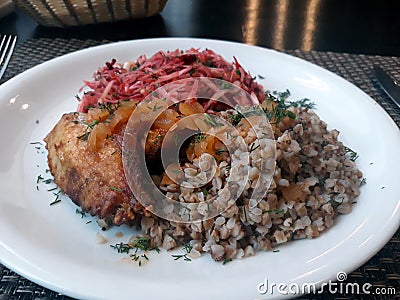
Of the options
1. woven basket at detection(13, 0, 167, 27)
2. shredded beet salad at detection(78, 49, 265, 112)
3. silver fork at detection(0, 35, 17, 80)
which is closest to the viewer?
shredded beet salad at detection(78, 49, 265, 112)

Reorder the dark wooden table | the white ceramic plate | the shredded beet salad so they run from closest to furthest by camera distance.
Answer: the white ceramic plate → the shredded beet salad → the dark wooden table

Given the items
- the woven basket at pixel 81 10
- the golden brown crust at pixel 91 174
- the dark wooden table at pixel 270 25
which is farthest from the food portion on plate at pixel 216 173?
the dark wooden table at pixel 270 25

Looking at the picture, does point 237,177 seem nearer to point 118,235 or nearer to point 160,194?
point 160,194

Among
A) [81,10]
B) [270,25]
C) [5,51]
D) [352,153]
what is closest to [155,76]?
[352,153]

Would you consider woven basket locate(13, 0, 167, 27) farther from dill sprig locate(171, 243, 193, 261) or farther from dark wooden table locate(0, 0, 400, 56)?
dill sprig locate(171, 243, 193, 261)

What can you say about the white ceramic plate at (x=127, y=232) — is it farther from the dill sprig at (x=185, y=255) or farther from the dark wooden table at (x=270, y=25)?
the dark wooden table at (x=270, y=25)

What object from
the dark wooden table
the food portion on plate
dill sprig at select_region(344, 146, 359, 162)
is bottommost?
the dark wooden table

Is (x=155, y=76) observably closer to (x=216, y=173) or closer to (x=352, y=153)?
(x=216, y=173)

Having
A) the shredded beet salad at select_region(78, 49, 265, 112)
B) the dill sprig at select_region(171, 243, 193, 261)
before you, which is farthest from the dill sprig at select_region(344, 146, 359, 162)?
the dill sprig at select_region(171, 243, 193, 261)
